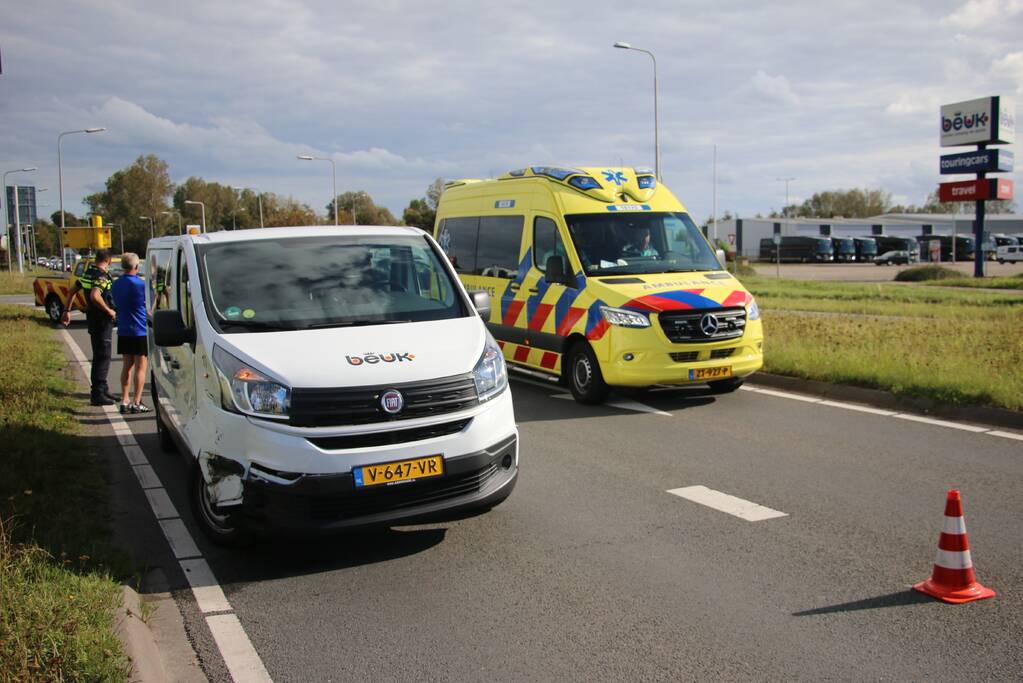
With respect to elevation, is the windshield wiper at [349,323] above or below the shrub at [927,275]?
above

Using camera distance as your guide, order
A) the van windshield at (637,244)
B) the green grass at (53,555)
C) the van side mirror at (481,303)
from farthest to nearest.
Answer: the van windshield at (637,244) → the van side mirror at (481,303) → the green grass at (53,555)

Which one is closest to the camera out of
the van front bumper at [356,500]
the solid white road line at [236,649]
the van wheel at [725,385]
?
Result: the solid white road line at [236,649]

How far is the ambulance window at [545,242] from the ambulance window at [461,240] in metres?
1.73

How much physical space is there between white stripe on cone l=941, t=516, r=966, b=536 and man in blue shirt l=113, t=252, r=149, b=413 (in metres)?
8.73

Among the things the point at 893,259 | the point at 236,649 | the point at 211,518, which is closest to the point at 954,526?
the point at 236,649

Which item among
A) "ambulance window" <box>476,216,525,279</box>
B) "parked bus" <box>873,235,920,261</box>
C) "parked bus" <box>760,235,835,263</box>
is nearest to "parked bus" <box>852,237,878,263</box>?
"parked bus" <box>873,235,920,261</box>

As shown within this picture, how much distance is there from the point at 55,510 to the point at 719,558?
423cm

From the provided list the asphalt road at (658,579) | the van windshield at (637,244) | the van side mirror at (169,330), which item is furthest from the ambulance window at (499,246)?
the van side mirror at (169,330)

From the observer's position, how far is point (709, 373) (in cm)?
1008

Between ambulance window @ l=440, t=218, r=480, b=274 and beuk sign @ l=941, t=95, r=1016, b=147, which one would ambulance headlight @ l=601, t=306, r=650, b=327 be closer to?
ambulance window @ l=440, t=218, r=480, b=274

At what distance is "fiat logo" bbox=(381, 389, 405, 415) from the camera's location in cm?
507

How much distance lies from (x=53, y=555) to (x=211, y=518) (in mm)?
872

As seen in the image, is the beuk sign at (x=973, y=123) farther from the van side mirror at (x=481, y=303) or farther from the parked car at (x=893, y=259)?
the van side mirror at (x=481, y=303)

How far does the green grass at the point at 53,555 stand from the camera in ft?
12.1
